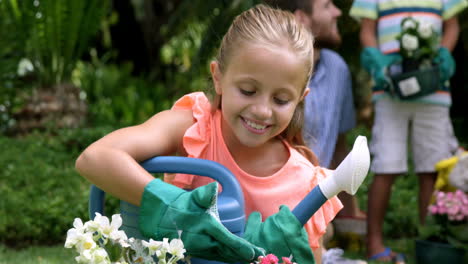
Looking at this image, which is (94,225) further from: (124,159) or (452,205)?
(452,205)

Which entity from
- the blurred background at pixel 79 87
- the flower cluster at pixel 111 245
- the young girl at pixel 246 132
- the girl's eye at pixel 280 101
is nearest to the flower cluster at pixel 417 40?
the blurred background at pixel 79 87

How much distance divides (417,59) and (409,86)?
6.7 inches

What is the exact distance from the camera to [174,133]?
1.88 metres

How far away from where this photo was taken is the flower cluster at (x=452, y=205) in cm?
311

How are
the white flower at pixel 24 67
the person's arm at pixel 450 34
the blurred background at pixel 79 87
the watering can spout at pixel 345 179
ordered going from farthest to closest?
the white flower at pixel 24 67, the blurred background at pixel 79 87, the person's arm at pixel 450 34, the watering can spout at pixel 345 179

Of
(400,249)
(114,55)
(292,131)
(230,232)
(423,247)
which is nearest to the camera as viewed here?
(230,232)

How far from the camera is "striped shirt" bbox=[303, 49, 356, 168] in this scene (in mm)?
3191

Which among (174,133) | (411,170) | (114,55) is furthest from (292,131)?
(114,55)

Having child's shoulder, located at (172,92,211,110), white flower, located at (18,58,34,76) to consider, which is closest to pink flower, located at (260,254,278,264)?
child's shoulder, located at (172,92,211,110)

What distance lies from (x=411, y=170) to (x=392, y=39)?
2.40 m

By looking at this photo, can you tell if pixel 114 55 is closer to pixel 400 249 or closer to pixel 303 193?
pixel 400 249

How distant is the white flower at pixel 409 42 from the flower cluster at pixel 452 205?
0.74 m

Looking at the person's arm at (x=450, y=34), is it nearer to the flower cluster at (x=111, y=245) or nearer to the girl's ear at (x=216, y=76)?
the girl's ear at (x=216, y=76)

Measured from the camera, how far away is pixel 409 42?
3371mm
